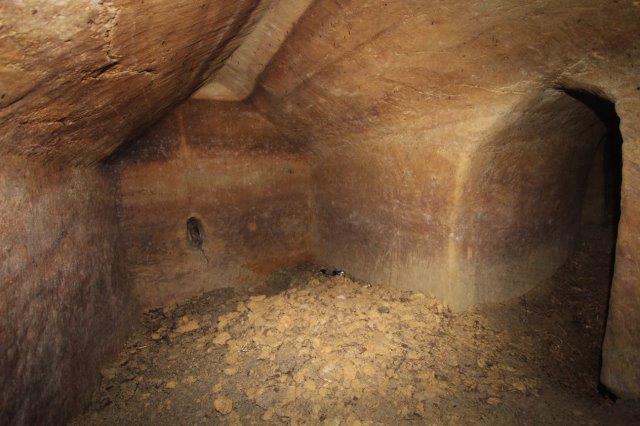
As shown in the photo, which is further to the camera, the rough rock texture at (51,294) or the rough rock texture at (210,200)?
the rough rock texture at (210,200)

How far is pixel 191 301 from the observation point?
13.1 ft

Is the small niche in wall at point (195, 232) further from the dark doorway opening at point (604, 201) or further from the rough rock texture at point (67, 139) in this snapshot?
the dark doorway opening at point (604, 201)

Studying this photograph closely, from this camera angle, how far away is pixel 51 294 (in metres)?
2.13

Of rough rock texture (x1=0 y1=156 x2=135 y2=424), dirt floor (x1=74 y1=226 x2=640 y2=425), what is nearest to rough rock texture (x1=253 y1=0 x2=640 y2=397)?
dirt floor (x1=74 y1=226 x2=640 y2=425)

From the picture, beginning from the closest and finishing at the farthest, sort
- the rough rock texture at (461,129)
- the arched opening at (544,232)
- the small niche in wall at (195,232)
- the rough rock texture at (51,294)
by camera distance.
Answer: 1. the rough rock texture at (51,294)
2. the rough rock texture at (461,129)
3. the arched opening at (544,232)
4. the small niche in wall at (195,232)

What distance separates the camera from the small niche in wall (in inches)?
161

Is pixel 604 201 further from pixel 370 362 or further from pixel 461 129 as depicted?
pixel 370 362

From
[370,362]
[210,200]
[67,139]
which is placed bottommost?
[370,362]

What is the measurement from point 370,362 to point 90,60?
7.78 feet

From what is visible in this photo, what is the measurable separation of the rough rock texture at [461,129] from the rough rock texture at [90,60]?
0.78 m

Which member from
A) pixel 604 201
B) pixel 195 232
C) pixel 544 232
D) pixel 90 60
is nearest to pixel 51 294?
pixel 90 60

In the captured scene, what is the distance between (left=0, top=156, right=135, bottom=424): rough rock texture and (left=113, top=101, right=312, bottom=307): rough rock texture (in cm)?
64

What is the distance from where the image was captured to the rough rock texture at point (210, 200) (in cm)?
372

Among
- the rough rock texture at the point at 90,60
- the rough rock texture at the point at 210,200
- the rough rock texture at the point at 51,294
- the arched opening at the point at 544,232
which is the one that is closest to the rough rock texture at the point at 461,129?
the arched opening at the point at 544,232
